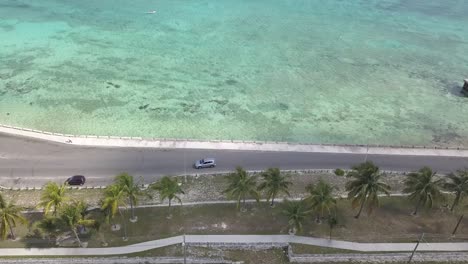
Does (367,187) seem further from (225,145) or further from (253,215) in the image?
(225,145)

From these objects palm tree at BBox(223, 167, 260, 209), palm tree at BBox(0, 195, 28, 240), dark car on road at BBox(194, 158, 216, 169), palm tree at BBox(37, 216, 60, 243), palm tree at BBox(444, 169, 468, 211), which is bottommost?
palm tree at BBox(37, 216, 60, 243)

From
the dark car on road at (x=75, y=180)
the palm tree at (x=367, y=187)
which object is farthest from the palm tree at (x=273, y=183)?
the dark car on road at (x=75, y=180)

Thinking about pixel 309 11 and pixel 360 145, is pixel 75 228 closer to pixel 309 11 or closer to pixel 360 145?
pixel 360 145

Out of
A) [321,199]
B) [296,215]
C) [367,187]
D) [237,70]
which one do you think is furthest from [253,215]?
[237,70]

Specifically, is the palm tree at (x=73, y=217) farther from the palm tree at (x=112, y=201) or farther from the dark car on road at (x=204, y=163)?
the dark car on road at (x=204, y=163)

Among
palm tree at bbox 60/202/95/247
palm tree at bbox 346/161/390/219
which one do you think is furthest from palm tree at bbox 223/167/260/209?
palm tree at bbox 60/202/95/247

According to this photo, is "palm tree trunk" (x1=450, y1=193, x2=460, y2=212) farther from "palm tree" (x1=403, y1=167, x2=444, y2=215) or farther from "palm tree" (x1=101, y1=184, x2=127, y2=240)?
"palm tree" (x1=101, y1=184, x2=127, y2=240)

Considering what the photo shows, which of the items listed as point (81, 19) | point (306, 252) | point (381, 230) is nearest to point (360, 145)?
point (381, 230)
